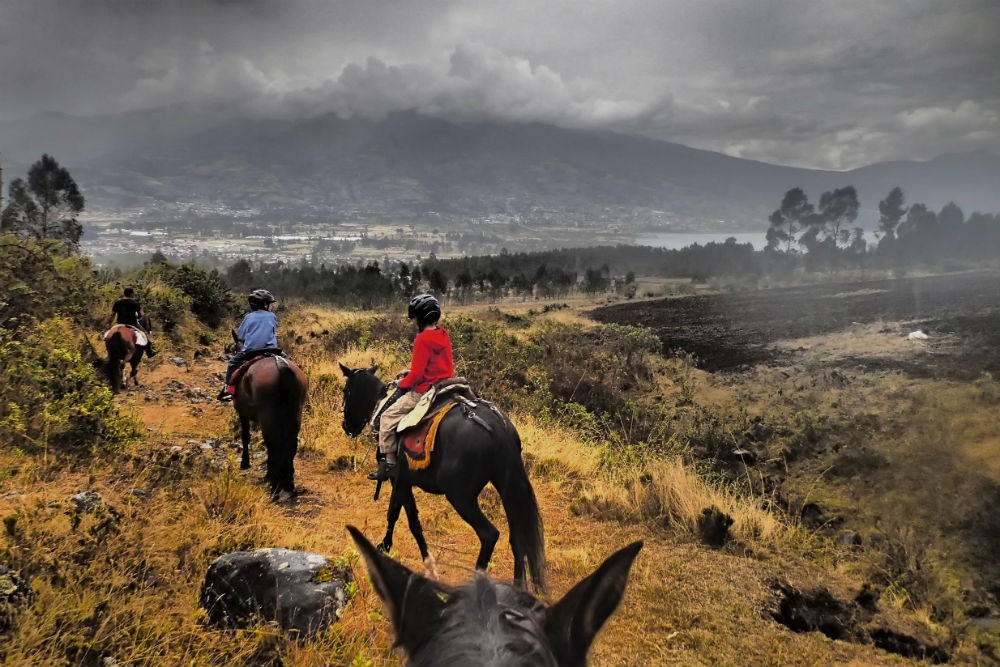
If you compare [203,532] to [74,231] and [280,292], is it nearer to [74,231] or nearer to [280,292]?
[74,231]

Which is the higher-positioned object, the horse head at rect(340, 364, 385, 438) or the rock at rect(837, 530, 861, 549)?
the horse head at rect(340, 364, 385, 438)

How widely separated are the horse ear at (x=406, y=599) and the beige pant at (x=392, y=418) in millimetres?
3657

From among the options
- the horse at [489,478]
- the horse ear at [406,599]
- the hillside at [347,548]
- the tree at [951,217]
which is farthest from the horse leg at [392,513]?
the tree at [951,217]

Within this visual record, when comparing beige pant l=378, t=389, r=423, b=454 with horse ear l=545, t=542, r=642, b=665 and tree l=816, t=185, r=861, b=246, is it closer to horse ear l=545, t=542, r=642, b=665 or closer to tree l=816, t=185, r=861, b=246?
horse ear l=545, t=542, r=642, b=665

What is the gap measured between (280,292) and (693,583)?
197 ft

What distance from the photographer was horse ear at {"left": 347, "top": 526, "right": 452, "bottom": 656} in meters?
1.17

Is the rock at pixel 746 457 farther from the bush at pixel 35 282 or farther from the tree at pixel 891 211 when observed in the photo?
the tree at pixel 891 211

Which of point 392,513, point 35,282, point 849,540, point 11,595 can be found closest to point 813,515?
point 849,540

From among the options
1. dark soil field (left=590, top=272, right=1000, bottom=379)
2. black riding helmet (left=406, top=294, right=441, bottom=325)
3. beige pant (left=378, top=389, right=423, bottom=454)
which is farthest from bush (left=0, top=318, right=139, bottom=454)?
dark soil field (left=590, top=272, right=1000, bottom=379)

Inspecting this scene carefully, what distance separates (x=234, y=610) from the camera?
328 cm

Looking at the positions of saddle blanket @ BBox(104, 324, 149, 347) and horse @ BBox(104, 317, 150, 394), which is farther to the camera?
saddle blanket @ BBox(104, 324, 149, 347)

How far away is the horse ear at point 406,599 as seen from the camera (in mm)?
1173

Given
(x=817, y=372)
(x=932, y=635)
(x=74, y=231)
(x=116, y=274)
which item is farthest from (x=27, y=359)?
(x=74, y=231)

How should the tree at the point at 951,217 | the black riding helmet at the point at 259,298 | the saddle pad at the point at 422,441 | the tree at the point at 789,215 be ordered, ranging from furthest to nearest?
the tree at the point at 789,215 → the tree at the point at 951,217 → the black riding helmet at the point at 259,298 → the saddle pad at the point at 422,441
